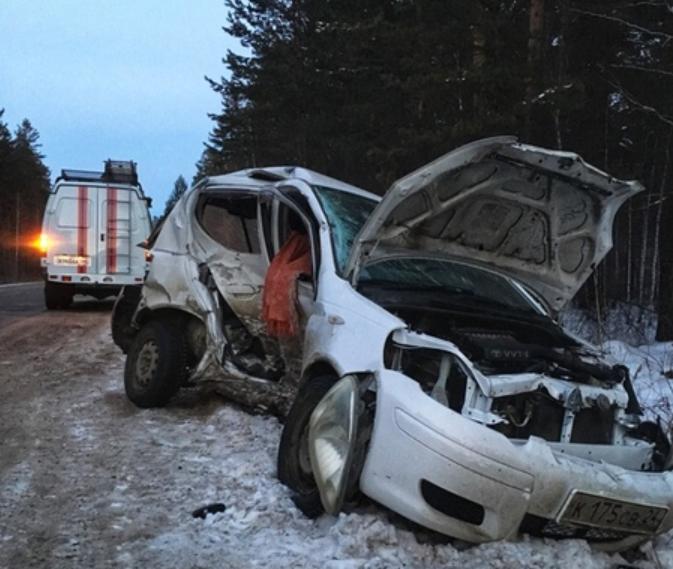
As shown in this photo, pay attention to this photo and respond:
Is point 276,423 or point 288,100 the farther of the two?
point 288,100

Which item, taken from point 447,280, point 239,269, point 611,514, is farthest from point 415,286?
point 239,269

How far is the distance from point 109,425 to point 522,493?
373 centimetres

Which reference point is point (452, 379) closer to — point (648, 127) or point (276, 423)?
point (276, 423)

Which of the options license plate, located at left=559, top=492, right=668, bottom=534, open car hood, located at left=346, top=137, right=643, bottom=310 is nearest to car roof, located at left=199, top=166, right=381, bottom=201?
open car hood, located at left=346, top=137, right=643, bottom=310

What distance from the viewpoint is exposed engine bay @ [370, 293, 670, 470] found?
362cm

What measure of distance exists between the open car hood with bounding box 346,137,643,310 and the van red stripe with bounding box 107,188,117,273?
11.1m

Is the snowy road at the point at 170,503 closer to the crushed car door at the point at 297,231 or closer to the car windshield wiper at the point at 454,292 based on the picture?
the crushed car door at the point at 297,231

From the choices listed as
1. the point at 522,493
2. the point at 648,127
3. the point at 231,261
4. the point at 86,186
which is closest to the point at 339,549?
the point at 522,493

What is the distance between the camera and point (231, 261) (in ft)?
21.1

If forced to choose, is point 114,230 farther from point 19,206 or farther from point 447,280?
point 19,206

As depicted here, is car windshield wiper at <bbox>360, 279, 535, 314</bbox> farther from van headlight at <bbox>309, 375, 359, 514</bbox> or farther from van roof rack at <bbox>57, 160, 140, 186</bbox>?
van roof rack at <bbox>57, 160, 140, 186</bbox>

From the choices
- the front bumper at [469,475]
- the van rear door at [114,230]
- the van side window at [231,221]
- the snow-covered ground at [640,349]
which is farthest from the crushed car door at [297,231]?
the van rear door at [114,230]

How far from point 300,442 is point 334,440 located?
2.14 ft

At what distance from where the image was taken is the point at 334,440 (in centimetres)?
367
